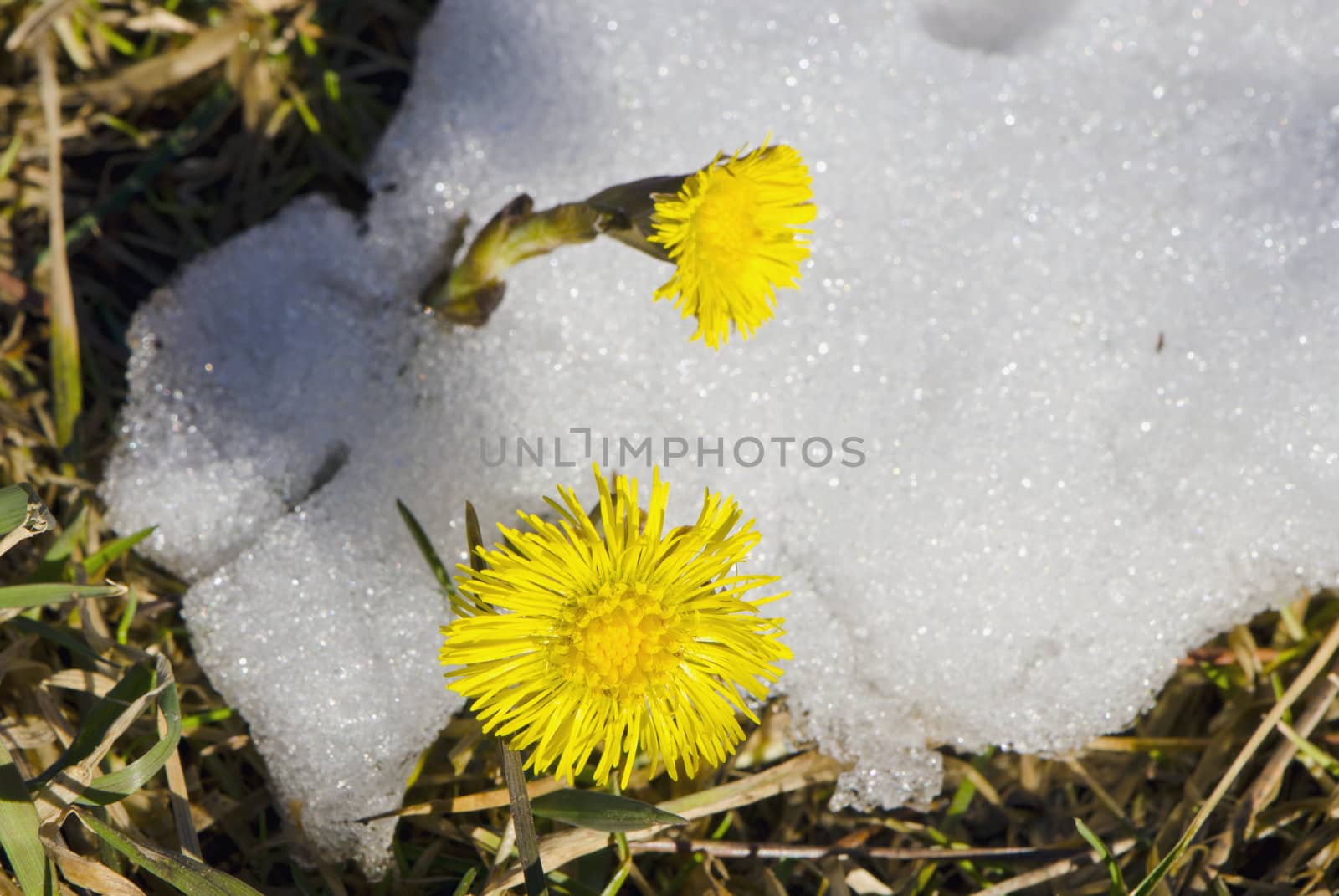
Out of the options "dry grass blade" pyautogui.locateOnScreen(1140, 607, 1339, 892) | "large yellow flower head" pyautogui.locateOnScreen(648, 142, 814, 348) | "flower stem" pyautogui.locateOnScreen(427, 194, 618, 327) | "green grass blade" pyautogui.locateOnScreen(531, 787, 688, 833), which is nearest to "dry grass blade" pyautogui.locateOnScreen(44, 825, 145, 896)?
"green grass blade" pyautogui.locateOnScreen(531, 787, 688, 833)

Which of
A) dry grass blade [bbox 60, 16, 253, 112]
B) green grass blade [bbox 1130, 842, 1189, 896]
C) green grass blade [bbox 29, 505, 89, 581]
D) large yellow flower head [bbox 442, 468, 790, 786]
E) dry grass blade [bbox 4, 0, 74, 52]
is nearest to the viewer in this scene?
large yellow flower head [bbox 442, 468, 790, 786]

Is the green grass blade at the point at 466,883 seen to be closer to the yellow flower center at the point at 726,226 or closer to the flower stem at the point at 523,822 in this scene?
the flower stem at the point at 523,822

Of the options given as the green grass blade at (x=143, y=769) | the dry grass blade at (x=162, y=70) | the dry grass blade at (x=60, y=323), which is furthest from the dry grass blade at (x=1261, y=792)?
the dry grass blade at (x=162, y=70)

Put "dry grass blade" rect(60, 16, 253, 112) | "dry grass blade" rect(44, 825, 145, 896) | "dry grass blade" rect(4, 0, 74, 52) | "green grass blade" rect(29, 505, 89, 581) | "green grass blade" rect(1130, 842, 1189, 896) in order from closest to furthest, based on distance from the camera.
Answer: "dry grass blade" rect(44, 825, 145, 896) < "green grass blade" rect(1130, 842, 1189, 896) < "green grass blade" rect(29, 505, 89, 581) < "dry grass blade" rect(4, 0, 74, 52) < "dry grass blade" rect(60, 16, 253, 112)

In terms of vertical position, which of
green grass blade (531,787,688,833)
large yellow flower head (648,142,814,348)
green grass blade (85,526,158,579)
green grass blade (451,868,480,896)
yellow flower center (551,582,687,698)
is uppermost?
large yellow flower head (648,142,814,348)

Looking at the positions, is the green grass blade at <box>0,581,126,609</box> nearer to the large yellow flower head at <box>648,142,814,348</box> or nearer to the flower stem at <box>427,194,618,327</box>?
the flower stem at <box>427,194,618,327</box>

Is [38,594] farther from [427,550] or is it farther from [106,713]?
[427,550]

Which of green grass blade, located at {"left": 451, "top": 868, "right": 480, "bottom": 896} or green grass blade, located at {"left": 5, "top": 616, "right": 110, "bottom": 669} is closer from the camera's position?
green grass blade, located at {"left": 451, "top": 868, "right": 480, "bottom": 896}
